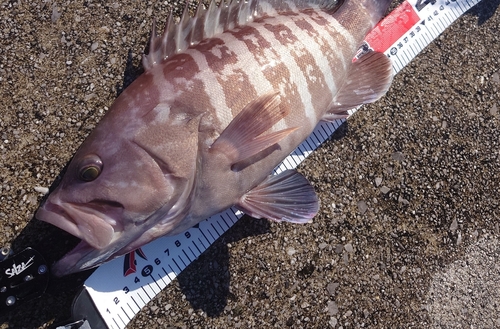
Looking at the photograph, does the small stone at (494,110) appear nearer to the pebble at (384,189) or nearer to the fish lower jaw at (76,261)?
the pebble at (384,189)

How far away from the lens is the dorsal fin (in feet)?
5.17

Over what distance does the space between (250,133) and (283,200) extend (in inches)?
16.5

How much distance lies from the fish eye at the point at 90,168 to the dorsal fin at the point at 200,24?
43 cm

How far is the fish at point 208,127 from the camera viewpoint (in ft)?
4.43

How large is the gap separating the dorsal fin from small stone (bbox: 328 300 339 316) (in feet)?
4.69

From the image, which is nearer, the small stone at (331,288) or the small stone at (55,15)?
the small stone at (55,15)

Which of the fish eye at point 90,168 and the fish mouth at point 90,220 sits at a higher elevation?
the fish eye at point 90,168

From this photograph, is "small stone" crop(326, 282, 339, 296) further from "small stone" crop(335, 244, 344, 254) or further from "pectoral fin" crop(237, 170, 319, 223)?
"pectoral fin" crop(237, 170, 319, 223)

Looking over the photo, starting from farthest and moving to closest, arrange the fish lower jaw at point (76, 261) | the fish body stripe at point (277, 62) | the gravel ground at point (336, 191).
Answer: the gravel ground at point (336, 191), the fish body stripe at point (277, 62), the fish lower jaw at point (76, 261)

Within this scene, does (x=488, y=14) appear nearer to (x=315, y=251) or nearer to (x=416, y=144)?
(x=416, y=144)


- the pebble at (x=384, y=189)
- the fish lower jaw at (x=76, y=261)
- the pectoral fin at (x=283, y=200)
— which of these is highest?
the fish lower jaw at (x=76, y=261)

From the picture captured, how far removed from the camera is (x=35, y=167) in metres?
1.80

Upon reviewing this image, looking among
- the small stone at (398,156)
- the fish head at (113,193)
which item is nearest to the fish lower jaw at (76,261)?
the fish head at (113,193)

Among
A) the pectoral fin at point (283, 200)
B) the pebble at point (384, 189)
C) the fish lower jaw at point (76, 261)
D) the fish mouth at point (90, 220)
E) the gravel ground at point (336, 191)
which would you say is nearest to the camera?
the fish mouth at point (90, 220)
